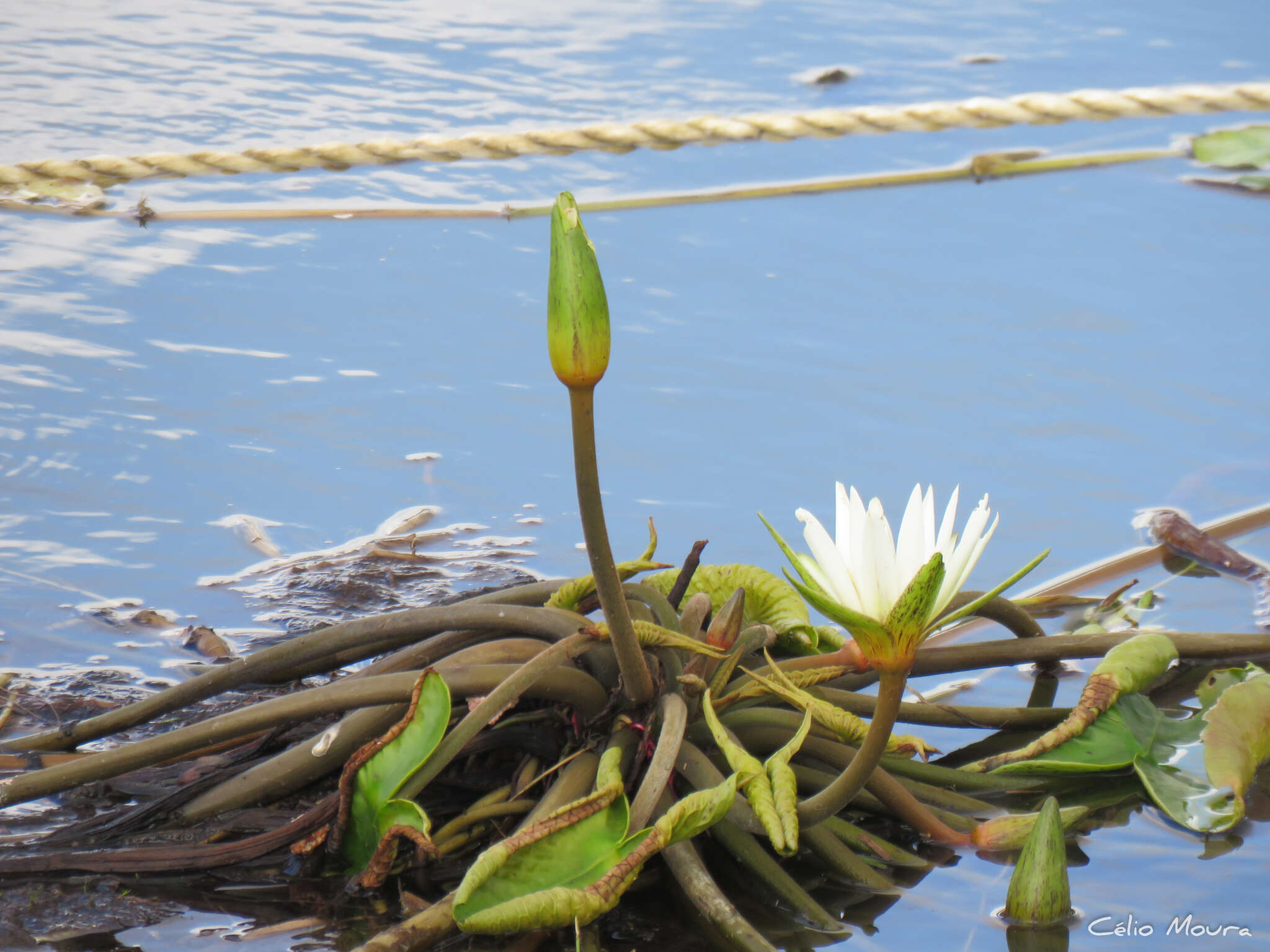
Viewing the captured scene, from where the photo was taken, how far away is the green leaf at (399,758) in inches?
36.0

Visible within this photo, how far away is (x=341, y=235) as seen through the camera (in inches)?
106

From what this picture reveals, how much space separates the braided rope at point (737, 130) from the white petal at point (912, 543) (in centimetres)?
183

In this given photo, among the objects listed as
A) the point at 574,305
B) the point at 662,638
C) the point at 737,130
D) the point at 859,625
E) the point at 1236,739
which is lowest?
the point at 1236,739

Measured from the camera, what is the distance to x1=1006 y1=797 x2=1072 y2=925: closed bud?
88cm

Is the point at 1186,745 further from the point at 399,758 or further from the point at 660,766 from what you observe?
the point at 399,758

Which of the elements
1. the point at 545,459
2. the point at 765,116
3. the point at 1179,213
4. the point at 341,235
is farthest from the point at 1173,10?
the point at 545,459

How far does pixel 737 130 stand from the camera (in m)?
2.59

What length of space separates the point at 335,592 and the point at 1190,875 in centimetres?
103

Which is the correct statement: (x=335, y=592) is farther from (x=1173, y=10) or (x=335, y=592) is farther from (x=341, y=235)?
(x=1173, y=10)

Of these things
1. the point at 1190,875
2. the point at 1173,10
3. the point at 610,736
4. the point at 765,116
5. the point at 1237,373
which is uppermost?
the point at 1173,10

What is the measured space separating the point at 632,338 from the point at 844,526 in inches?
60.1

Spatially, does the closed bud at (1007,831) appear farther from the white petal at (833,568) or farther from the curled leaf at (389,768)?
the curled leaf at (389,768)
